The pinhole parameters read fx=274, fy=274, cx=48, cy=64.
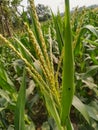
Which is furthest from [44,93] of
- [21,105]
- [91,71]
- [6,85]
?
[91,71]

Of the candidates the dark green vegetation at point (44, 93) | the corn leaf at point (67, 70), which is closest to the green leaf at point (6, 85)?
the dark green vegetation at point (44, 93)

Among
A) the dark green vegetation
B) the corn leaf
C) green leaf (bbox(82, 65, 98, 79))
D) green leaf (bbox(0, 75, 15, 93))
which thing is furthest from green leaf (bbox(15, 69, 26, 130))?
green leaf (bbox(82, 65, 98, 79))

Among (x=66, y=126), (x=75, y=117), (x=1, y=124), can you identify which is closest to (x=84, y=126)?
(x=75, y=117)

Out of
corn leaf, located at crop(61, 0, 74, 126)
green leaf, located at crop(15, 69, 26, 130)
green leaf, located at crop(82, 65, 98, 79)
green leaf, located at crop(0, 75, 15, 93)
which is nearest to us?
corn leaf, located at crop(61, 0, 74, 126)

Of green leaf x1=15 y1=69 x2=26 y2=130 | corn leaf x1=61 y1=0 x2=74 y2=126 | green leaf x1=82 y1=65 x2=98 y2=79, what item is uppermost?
corn leaf x1=61 y1=0 x2=74 y2=126

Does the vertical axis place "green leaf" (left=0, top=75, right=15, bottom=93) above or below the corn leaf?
below

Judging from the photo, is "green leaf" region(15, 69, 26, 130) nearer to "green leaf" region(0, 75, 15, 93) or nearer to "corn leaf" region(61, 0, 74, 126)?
"corn leaf" region(61, 0, 74, 126)

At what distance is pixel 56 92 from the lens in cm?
47

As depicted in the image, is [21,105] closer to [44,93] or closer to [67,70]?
[44,93]

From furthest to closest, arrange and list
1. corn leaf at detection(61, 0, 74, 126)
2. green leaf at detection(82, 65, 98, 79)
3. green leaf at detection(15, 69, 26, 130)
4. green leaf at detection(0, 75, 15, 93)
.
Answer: green leaf at detection(82, 65, 98, 79)
green leaf at detection(0, 75, 15, 93)
green leaf at detection(15, 69, 26, 130)
corn leaf at detection(61, 0, 74, 126)

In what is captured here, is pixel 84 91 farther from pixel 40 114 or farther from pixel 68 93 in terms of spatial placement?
pixel 68 93

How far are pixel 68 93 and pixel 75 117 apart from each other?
763 millimetres

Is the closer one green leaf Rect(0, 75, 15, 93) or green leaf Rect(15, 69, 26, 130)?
green leaf Rect(15, 69, 26, 130)

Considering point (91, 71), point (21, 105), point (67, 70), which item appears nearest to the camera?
point (67, 70)
